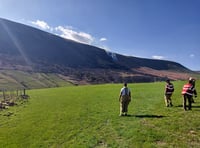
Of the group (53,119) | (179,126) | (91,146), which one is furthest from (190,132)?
(53,119)

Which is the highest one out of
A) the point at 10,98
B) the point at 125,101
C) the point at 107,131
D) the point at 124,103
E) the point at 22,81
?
the point at 22,81

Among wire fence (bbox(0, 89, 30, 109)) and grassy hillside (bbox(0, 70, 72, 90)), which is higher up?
grassy hillside (bbox(0, 70, 72, 90))

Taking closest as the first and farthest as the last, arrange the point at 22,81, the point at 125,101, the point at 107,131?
the point at 107,131 → the point at 125,101 → the point at 22,81

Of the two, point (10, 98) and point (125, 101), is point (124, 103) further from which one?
point (10, 98)

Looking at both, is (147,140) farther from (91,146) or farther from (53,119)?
(53,119)

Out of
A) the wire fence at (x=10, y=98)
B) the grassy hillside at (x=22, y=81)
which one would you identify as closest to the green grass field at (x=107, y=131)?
the wire fence at (x=10, y=98)

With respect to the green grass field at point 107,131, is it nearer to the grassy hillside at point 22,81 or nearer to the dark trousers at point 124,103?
the dark trousers at point 124,103

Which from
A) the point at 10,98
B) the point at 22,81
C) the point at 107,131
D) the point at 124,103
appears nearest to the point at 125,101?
the point at 124,103

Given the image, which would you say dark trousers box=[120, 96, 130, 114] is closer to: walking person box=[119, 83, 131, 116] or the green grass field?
walking person box=[119, 83, 131, 116]

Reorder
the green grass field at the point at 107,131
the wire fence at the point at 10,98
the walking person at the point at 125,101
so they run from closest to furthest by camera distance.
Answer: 1. the green grass field at the point at 107,131
2. the walking person at the point at 125,101
3. the wire fence at the point at 10,98

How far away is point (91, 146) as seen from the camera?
17.2 metres

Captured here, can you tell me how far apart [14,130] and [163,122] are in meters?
13.4

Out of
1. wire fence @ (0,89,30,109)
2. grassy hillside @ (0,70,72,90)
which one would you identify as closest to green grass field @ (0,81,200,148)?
wire fence @ (0,89,30,109)

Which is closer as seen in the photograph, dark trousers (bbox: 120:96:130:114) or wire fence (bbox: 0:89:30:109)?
dark trousers (bbox: 120:96:130:114)
